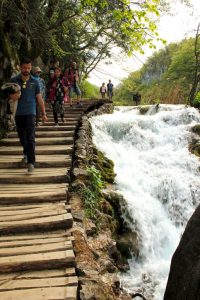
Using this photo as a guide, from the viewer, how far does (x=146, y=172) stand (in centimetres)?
1084

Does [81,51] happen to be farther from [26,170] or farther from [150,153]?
[26,170]

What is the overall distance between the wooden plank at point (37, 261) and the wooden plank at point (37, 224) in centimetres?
69

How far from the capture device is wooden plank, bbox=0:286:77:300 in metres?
3.32

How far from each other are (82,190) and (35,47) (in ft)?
25.5

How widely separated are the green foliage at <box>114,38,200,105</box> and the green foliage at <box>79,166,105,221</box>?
202 inches

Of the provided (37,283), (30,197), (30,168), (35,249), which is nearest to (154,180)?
(30,168)

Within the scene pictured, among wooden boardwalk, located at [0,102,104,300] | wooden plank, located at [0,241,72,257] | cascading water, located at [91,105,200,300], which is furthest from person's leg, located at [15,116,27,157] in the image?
cascading water, located at [91,105,200,300]

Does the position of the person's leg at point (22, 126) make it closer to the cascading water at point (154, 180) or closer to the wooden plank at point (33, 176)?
the wooden plank at point (33, 176)

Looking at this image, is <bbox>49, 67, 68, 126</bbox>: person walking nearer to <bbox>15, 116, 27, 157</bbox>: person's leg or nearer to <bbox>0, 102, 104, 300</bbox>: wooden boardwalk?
<bbox>0, 102, 104, 300</bbox>: wooden boardwalk

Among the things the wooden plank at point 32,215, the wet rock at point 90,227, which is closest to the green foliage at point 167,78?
the wet rock at point 90,227

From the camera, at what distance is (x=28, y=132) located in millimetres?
6477

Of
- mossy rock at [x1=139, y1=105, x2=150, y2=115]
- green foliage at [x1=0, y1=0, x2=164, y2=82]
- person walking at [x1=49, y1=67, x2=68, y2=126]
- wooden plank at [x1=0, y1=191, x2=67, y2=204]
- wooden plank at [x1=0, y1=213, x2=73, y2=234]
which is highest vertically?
green foliage at [x1=0, y1=0, x2=164, y2=82]

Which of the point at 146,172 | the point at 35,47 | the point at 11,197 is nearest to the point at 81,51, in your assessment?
the point at 35,47

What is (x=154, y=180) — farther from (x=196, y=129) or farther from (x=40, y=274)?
(x=40, y=274)
